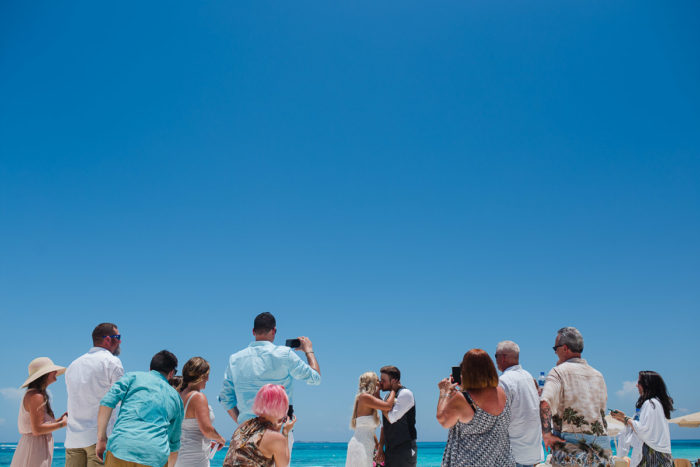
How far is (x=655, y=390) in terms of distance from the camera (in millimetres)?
5863

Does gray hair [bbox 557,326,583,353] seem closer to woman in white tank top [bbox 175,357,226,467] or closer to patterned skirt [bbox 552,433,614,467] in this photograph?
patterned skirt [bbox 552,433,614,467]

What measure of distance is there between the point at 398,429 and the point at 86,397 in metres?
3.37

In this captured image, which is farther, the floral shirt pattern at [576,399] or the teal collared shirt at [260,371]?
the teal collared shirt at [260,371]

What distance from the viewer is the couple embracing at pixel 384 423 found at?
5.82 meters

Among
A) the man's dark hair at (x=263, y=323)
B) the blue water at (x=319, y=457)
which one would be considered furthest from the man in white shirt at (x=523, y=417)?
the blue water at (x=319, y=457)

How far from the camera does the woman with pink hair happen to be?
3.18 meters

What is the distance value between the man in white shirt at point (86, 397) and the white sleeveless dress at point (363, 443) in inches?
112

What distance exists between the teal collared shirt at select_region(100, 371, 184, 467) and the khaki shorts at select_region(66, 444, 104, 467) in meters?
0.72

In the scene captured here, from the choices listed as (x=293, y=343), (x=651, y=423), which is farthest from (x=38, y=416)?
(x=651, y=423)

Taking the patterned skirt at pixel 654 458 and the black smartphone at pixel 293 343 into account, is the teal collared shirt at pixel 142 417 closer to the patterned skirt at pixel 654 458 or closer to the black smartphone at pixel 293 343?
the black smartphone at pixel 293 343

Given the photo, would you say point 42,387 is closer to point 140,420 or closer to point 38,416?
point 38,416

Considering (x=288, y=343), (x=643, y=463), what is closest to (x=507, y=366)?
(x=288, y=343)

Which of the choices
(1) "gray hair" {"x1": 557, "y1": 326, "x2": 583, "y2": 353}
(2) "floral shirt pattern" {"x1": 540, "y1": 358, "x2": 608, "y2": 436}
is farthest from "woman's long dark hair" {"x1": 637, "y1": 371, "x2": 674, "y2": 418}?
(1) "gray hair" {"x1": 557, "y1": 326, "x2": 583, "y2": 353}

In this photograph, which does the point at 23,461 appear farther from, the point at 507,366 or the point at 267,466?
the point at 507,366
